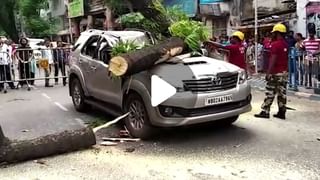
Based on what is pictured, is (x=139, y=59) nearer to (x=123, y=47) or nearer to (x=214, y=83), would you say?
(x=123, y=47)

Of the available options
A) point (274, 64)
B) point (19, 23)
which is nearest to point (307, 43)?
point (274, 64)

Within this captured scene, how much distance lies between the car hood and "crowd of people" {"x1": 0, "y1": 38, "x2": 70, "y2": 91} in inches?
372

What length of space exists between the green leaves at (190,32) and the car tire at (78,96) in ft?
8.71

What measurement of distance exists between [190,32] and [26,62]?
935 cm

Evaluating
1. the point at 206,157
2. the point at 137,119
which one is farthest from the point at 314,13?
the point at 206,157

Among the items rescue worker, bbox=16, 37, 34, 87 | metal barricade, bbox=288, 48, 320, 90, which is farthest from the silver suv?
rescue worker, bbox=16, 37, 34, 87

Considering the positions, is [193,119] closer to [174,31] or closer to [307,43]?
[174,31]

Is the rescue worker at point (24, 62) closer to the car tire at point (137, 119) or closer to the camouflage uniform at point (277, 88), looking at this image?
the car tire at point (137, 119)

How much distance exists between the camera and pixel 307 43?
43.5 ft

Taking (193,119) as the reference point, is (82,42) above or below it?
above

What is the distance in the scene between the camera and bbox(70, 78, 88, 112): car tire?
9.89 metres

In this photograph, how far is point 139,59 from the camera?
7.00 meters

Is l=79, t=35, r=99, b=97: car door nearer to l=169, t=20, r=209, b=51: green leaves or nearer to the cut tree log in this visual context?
l=169, t=20, r=209, b=51: green leaves

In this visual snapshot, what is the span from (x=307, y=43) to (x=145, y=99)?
305 inches
